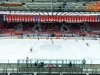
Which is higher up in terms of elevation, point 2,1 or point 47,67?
point 2,1

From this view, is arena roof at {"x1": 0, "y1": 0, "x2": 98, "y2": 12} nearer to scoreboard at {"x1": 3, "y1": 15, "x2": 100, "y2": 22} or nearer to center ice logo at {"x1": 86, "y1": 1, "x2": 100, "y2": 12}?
center ice logo at {"x1": 86, "y1": 1, "x2": 100, "y2": 12}

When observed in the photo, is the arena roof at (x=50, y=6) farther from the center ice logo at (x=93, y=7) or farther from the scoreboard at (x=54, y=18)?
the scoreboard at (x=54, y=18)

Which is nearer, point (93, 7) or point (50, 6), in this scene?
point (93, 7)

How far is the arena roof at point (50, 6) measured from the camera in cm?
2759

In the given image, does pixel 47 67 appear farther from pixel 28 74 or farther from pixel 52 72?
pixel 28 74

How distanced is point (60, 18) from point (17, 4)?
23.8 feet

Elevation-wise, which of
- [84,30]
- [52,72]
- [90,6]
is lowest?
[84,30]

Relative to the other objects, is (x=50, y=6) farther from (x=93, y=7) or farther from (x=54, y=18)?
(x=93, y=7)

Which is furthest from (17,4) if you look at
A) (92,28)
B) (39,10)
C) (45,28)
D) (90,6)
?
(92,28)

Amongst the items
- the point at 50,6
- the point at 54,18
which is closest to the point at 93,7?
the point at 50,6

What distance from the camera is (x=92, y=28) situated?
33.2 metres

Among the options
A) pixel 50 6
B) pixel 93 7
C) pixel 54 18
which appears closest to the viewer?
pixel 93 7

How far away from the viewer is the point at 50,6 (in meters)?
28.4

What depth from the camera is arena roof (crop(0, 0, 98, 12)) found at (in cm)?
2759
